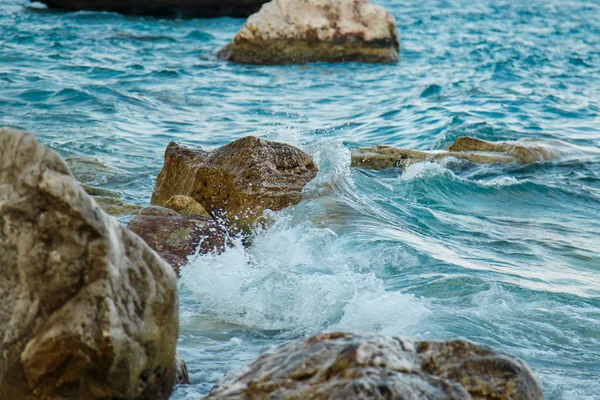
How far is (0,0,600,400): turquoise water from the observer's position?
4.37 m

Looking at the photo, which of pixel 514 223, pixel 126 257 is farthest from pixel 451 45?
pixel 126 257

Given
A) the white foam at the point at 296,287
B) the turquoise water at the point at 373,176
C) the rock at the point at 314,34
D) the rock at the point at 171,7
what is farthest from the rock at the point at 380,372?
the rock at the point at 171,7

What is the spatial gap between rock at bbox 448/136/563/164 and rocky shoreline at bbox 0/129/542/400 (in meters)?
6.57

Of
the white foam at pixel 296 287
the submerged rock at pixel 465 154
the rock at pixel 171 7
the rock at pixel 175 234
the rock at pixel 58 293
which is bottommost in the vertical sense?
the submerged rock at pixel 465 154

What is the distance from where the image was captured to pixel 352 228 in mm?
5957

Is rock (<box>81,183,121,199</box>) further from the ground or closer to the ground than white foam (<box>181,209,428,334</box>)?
closer to the ground

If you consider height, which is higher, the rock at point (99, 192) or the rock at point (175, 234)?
the rock at point (175, 234)

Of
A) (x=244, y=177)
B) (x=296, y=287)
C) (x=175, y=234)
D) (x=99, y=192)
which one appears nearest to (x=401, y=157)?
(x=244, y=177)

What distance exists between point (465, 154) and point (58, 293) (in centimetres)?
688

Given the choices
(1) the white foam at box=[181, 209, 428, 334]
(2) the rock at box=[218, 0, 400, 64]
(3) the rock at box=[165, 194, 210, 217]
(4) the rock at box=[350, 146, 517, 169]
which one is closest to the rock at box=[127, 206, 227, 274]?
(1) the white foam at box=[181, 209, 428, 334]

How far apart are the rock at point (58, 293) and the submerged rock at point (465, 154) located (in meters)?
→ 5.96

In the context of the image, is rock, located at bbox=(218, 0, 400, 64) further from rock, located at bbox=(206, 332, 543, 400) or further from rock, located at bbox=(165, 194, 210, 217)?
rock, located at bbox=(206, 332, 543, 400)

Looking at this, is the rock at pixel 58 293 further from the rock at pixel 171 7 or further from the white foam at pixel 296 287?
the rock at pixel 171 7

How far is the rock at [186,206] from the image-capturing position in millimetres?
5785
